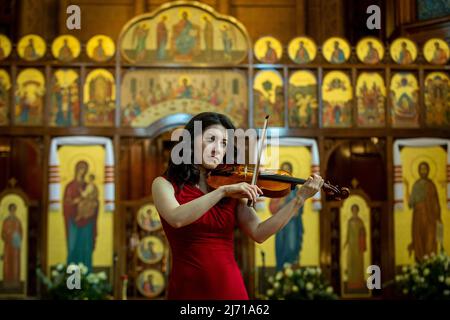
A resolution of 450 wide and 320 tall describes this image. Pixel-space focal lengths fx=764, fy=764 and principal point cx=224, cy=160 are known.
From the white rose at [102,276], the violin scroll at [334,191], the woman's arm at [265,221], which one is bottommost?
the white rose at [102,276]

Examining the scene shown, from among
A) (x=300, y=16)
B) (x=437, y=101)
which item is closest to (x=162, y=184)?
(x=437, y=101)

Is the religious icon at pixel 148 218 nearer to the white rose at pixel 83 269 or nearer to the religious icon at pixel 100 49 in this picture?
the white rose at pixel 83 269

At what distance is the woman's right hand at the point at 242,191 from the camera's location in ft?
10.3

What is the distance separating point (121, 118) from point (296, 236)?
2.95 metres

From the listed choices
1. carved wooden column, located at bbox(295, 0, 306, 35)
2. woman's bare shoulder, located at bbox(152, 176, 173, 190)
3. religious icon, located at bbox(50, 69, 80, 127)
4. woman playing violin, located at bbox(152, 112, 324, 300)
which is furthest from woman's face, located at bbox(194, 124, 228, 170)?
carved wooden column, located at bbox(295, 0, 306, 35)

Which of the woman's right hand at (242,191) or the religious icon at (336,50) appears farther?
the religious icon at (336,50)

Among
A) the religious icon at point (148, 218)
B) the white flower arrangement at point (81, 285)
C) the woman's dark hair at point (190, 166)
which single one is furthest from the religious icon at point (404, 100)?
the woman's dark hair at point (190, 166)

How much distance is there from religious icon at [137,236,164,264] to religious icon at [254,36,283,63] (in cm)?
298

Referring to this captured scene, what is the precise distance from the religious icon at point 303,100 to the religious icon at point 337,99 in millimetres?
145

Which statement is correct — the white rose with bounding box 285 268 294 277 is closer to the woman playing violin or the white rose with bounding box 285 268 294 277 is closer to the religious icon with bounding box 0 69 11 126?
the religious icon with bounding box 0 69 11 126

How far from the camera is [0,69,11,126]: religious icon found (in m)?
10.6

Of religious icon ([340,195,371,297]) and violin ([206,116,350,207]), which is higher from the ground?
violin ([206,116,350,207])

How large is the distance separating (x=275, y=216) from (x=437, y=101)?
8.19 meters

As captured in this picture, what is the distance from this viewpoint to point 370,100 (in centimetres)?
1091
